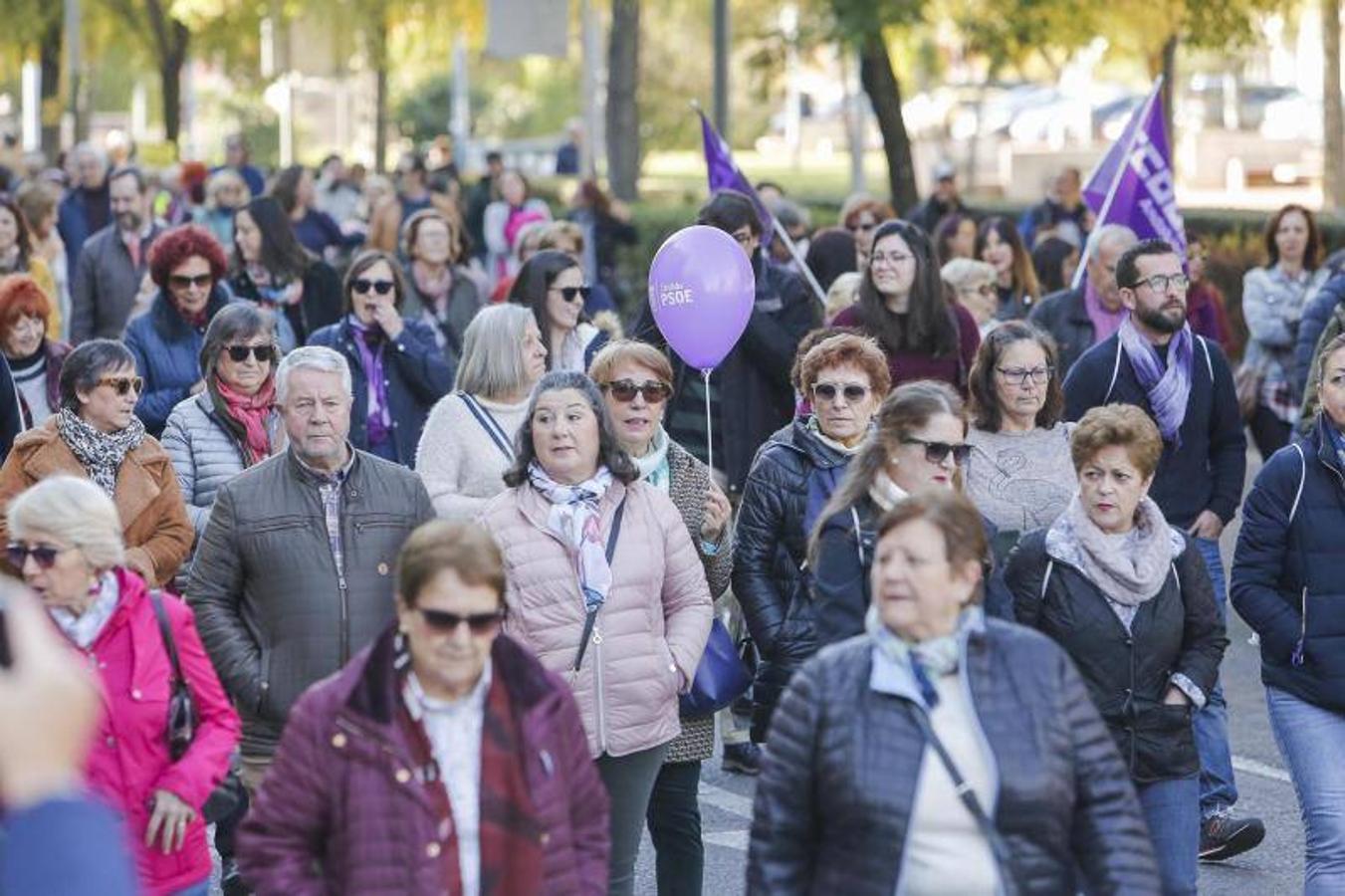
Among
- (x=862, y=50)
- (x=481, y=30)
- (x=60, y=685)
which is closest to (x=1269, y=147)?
(x=481, y=30)

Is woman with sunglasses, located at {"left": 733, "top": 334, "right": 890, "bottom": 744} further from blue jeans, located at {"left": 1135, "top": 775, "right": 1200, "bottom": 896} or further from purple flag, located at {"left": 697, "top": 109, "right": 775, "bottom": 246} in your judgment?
purple flag, located at {"left": 697, "top": 109, "right": 775, "bottom": 246}

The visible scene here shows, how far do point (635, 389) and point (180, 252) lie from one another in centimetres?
347

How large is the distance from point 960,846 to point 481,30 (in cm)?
3847

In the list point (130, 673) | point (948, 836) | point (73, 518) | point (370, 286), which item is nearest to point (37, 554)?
point (73, 518)

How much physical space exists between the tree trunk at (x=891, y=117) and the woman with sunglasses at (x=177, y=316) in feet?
47.6

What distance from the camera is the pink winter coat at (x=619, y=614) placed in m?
6.62

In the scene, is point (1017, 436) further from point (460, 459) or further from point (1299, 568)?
point (460, 459)

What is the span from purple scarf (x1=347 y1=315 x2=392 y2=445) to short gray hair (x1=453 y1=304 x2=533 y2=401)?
1.88m

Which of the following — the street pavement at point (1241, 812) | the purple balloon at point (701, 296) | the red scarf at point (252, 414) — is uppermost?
the purple balloon at point (701, 296)

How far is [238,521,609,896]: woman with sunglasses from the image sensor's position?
498cm

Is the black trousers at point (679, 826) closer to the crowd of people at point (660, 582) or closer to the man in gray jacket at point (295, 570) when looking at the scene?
the crowd of people at point (660, 582)

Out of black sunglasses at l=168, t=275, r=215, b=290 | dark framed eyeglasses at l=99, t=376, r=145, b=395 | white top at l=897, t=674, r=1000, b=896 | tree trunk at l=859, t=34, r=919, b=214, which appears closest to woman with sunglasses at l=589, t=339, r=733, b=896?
dark framed eyeglasses at l=99, t=376, r=145, b=395

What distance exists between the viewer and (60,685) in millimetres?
3086

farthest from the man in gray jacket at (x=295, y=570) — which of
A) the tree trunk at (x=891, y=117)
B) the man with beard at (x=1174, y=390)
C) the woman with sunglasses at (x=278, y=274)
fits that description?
the tree trunk at (x=891, y=117)
